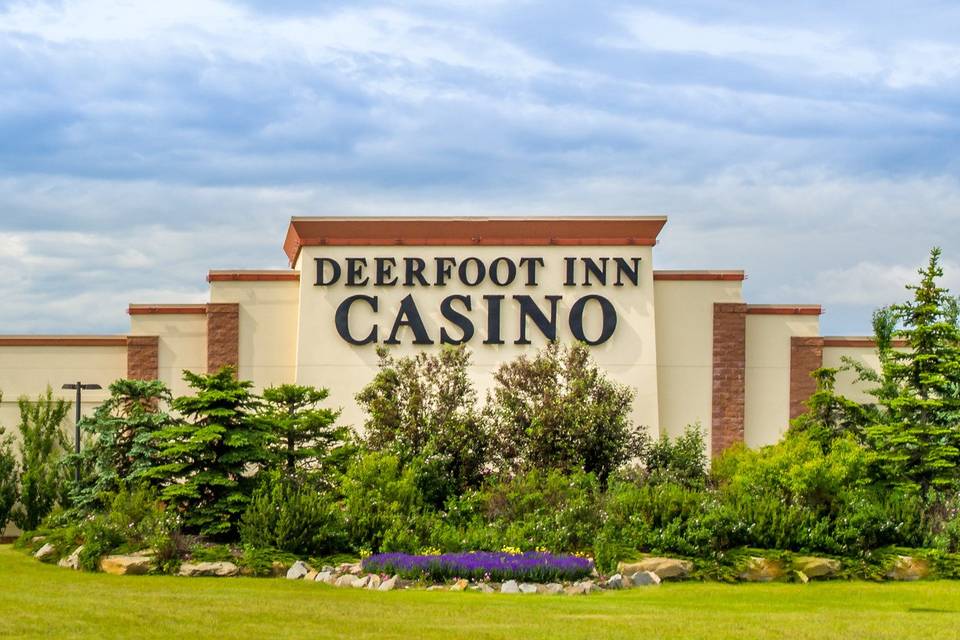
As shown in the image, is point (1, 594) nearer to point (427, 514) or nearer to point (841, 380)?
point (427, 514)

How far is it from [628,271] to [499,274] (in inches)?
145

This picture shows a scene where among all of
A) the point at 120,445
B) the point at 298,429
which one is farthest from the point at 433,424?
the point at 120,445

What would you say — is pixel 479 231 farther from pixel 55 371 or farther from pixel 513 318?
pixel 55 371

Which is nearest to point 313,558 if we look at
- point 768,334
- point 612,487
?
point 612,487

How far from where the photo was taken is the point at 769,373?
39094 mm

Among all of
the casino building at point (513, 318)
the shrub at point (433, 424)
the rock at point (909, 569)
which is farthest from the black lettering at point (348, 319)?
the rock at point (909, 569)

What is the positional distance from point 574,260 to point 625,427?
23.1 ft

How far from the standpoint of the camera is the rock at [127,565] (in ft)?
83.7

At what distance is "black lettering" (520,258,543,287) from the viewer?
126 feet

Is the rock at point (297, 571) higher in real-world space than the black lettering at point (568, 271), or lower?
lower

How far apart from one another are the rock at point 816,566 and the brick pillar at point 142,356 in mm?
20448

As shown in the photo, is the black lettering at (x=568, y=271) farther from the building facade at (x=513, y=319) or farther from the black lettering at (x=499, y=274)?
the black lettering at (x=499, y=274)

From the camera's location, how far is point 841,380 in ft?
127

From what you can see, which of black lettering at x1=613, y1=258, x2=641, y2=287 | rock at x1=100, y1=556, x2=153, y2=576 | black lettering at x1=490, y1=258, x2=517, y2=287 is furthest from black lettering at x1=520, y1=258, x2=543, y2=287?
rock at x1=100, y1=556, x2=153, y2=576
